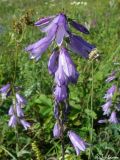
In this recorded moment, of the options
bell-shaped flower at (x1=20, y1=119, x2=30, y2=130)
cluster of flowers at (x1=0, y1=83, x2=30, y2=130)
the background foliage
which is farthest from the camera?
bell-shaped flower at (x1=20, y1=119, x2=30, y2=130)

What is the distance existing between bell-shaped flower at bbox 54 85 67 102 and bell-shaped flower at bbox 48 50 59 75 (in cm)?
10

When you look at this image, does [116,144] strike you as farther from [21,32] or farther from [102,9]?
[102,9]

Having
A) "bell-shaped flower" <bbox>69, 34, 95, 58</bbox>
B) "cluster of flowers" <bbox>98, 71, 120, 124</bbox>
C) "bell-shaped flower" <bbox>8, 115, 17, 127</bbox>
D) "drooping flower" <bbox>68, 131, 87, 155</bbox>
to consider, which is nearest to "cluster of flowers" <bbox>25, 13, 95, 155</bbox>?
"bell-shaped flower" <bbox>69, 34, 95, 58</bbox>

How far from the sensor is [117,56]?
481 centimetres

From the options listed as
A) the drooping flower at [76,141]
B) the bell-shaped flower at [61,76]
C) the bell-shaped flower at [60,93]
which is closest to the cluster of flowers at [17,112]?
the drooping flower at [76,141]

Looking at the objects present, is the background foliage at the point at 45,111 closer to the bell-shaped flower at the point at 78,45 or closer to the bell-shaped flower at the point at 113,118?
the bell-shaped flower at the point at 113,118

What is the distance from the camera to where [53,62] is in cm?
209

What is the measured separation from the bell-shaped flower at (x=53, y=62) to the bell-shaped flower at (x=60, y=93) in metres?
0.10

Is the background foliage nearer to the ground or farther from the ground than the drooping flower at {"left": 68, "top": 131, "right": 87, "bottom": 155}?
nearer to the ground

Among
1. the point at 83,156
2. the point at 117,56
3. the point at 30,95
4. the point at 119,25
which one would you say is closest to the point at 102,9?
the point at 119,25

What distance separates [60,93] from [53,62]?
17 centimetres

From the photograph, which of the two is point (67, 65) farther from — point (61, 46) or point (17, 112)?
point (17, 112)

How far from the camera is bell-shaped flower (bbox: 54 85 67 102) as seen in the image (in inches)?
84.4

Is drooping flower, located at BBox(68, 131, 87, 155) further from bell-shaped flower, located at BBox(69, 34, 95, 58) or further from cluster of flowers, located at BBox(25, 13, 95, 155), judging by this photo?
bell-shaped flower, located at BBox(69, 34, 95, 58)
